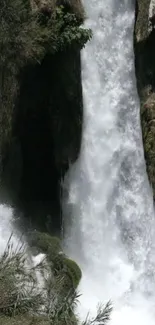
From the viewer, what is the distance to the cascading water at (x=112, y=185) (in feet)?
50.3

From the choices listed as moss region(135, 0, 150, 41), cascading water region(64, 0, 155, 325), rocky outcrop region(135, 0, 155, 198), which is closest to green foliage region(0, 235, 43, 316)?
cascading water region(64, 0, 155, 325)

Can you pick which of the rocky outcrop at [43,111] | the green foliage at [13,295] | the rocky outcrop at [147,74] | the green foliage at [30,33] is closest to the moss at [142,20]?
the rocky outcrop at [147,74]

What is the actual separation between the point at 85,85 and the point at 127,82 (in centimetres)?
147

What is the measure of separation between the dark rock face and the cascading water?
720 mm

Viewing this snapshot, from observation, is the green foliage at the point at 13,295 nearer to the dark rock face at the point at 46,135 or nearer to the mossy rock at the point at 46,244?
the mossy rock at the point at 46,244

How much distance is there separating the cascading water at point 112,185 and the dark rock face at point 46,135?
72cm

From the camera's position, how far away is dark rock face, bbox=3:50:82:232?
14535 mm

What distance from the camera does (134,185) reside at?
16750mm

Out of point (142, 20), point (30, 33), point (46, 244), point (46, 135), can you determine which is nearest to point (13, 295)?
point (46, 244)

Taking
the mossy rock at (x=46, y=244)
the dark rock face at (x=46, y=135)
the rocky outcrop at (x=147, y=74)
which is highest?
the rocky outcrop at (x=147, y=74)

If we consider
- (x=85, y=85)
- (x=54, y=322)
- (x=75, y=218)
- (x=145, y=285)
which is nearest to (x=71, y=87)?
Answer: (x=85, y=85)

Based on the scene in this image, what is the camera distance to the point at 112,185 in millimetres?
16656

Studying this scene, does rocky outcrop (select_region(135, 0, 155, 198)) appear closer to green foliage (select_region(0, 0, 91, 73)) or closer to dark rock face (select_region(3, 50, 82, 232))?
dark rock face (select_region(3, 50, 82, 232))

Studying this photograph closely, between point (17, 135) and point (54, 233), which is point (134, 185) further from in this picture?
point (17, 135)
